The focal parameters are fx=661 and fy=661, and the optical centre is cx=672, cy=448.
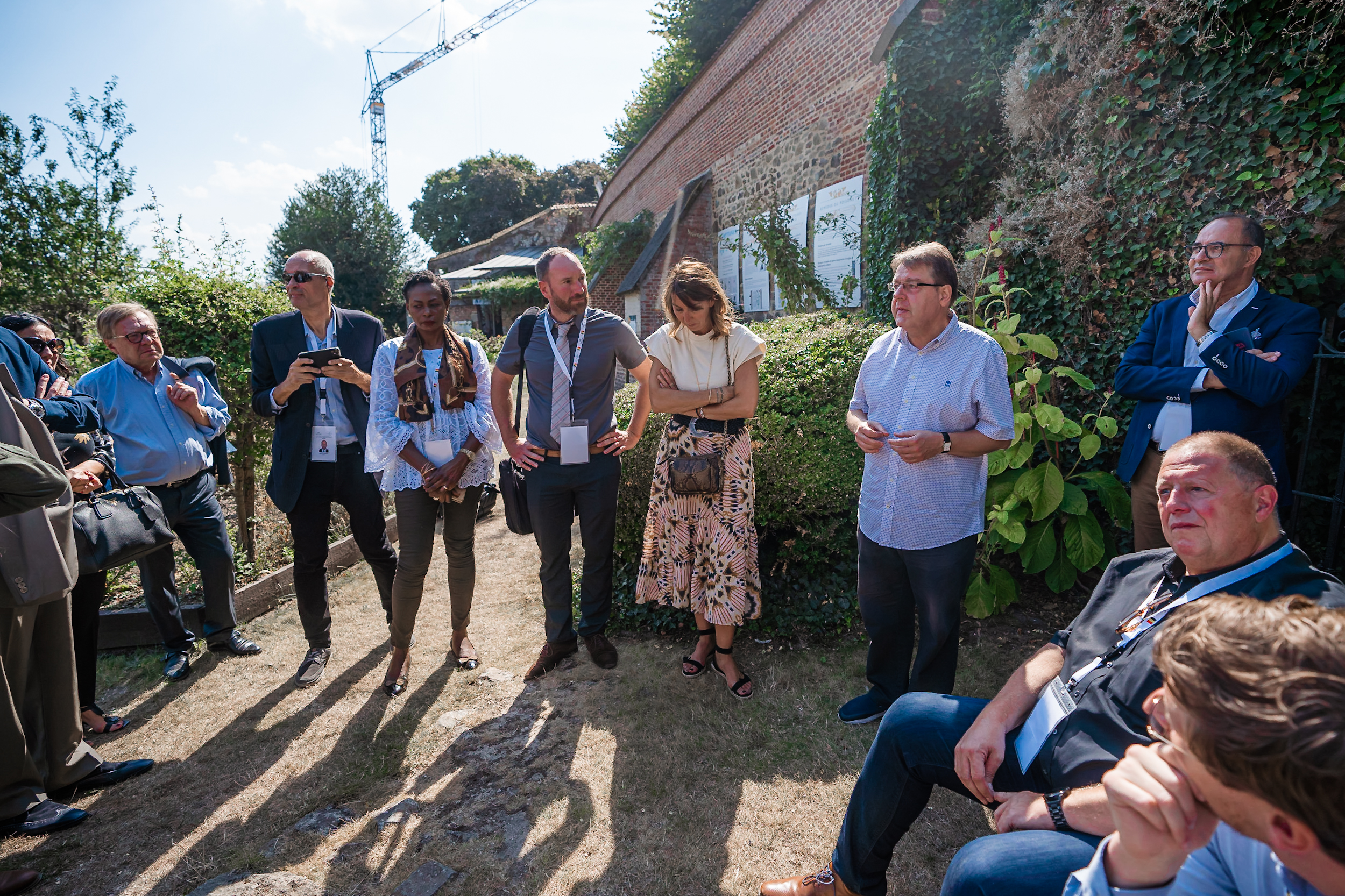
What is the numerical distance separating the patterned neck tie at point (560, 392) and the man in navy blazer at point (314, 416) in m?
1.05

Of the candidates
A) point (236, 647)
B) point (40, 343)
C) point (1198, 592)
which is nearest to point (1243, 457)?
point (1198, 592)

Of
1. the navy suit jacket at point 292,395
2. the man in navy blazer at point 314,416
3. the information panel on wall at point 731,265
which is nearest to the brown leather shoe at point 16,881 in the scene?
the man in navy blazer at point 314,416

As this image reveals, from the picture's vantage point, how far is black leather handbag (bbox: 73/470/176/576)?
9.68 ft

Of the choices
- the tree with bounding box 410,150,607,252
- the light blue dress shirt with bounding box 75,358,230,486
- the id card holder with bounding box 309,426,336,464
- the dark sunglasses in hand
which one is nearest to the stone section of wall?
the id card holder with bounding box 309,426,336,464

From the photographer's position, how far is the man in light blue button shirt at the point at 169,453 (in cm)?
348

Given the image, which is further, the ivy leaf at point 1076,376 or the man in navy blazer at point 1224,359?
the ivy leaf at point 1076,376

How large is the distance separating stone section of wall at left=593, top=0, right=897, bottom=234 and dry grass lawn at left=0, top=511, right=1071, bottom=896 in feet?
22.8

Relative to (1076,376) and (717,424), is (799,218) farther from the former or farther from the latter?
(717,424)

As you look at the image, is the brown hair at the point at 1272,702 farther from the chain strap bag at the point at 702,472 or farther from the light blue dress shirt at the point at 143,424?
the light blue dress shirt at the point at 143,424

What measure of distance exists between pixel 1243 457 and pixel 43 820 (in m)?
4.11

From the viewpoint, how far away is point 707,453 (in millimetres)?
3162

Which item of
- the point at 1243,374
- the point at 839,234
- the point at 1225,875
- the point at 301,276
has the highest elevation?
the point at 839,234

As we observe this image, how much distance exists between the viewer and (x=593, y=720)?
3150mm

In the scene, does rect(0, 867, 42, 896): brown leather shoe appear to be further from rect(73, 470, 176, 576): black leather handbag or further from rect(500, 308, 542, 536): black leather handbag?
rect(500, 308, 542, 536): black leather handbag
